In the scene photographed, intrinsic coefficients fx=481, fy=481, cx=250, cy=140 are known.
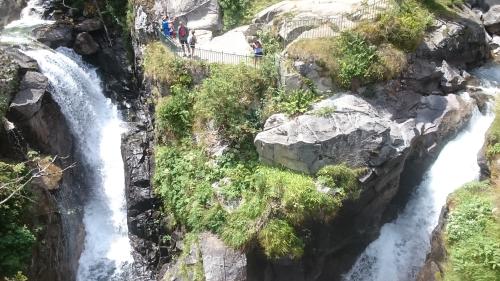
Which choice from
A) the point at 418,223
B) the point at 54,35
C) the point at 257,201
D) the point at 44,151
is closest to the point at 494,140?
the point at 418,223

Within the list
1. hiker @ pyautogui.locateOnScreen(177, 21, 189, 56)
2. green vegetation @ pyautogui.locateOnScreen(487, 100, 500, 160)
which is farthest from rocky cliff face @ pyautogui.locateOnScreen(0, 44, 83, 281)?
green vegetation @ pyautogui.locateOnScreen(487, 100, 500, 160)

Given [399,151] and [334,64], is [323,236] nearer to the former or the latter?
[399,151]

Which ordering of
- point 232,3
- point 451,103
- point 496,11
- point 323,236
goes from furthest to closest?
1. point 496,11
2. point 232,3
3. point 451,103
4. point 323,236

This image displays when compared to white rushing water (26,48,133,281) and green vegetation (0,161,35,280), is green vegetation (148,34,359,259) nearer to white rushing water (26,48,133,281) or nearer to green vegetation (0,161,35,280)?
white rushing water (26,48,133,281)

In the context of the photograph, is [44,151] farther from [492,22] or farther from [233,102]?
[492,22]

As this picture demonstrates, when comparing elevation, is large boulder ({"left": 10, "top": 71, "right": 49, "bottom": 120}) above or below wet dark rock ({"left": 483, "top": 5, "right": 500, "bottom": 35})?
below

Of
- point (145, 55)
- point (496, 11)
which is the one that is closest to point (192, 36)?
point (145, 55)
